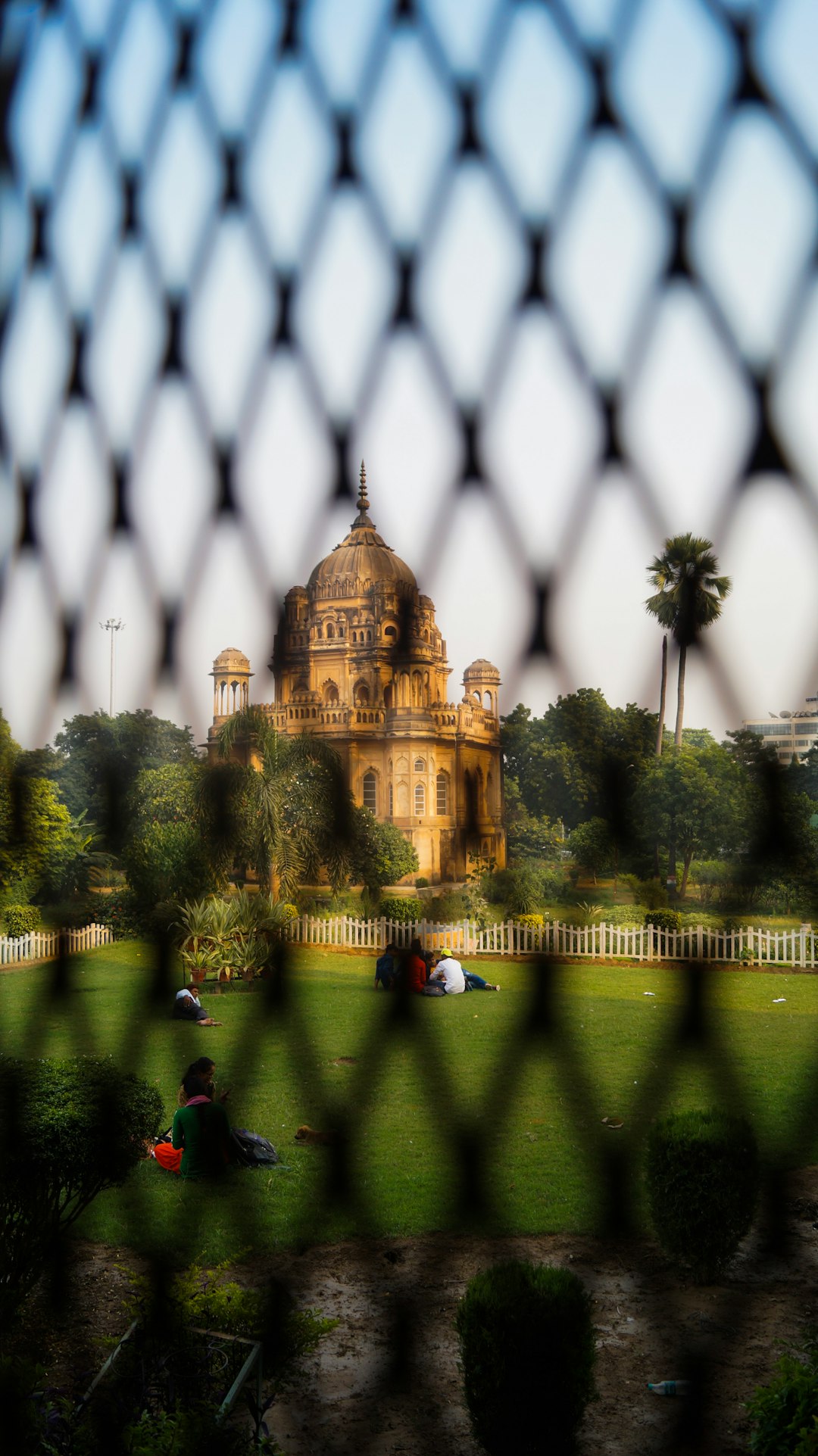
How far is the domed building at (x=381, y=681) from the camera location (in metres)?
0.68

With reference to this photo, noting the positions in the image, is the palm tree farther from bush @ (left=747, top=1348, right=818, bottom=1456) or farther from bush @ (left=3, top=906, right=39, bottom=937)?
bush @ (left=747, top=1348, right=818, bottom=1456)

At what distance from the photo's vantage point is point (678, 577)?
625 millimetres

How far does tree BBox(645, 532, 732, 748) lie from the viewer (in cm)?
61

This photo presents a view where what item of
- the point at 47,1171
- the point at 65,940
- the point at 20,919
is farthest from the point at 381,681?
the point at 47,1171

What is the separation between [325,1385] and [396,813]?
1.87m

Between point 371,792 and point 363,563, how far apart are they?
276 millimetres

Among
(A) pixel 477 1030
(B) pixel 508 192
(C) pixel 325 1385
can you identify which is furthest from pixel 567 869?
(C) pixel 325 1385

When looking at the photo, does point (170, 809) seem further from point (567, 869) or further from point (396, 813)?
point (567, 869)

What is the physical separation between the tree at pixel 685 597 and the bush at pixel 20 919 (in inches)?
24.6

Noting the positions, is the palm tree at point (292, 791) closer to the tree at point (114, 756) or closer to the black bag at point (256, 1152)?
the tree at point (114, 756)

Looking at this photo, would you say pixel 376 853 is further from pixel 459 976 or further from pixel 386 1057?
pixel 459 976

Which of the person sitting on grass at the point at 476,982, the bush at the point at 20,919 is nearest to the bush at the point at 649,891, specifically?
the bush at the point at 20,919

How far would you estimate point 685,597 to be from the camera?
616mm

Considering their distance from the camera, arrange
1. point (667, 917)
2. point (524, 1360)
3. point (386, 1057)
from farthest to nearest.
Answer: point (524, 1360) → point (667, 917) → point (386, 1057)
